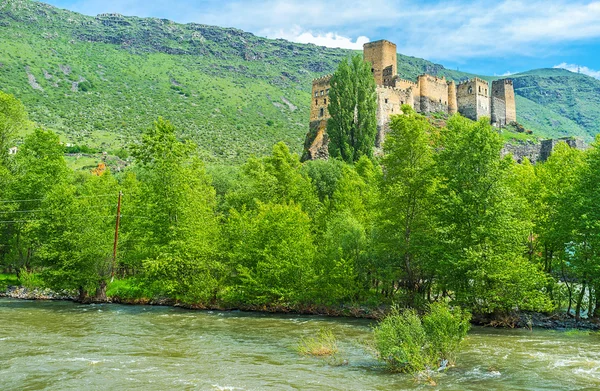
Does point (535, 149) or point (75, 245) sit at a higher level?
point (535, 149)

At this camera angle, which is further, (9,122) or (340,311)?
(9,122)

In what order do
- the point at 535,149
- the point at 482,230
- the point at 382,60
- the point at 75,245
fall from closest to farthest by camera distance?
the point at 482,230 < the point at 75,245 < the point at 535,149 < the point at 382,60

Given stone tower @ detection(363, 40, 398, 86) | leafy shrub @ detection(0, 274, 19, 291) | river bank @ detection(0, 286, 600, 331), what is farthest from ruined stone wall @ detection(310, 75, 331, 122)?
river bank @ detection(0, 286, 600, 331)

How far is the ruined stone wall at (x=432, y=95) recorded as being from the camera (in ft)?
289

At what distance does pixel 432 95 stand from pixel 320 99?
76.2 ft

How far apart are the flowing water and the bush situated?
53 cm

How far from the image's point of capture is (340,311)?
107 ft


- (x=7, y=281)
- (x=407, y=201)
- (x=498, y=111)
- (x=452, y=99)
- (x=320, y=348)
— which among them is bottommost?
(x=320, y=348)

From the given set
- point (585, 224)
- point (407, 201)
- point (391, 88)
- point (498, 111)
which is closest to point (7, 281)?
point (407, 201)

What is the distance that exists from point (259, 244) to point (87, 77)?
130249mm

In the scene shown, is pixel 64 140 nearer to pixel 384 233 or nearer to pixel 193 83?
pixel 193 83

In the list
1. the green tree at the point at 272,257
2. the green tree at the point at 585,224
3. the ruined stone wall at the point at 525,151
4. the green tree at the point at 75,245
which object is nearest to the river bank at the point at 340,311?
the green tree at the point at 272,257

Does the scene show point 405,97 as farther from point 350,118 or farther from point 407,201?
point 407,201

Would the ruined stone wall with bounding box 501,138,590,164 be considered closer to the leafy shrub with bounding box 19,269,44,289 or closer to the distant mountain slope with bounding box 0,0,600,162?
the distant mountain slope with bounding box 0,0,600,162
